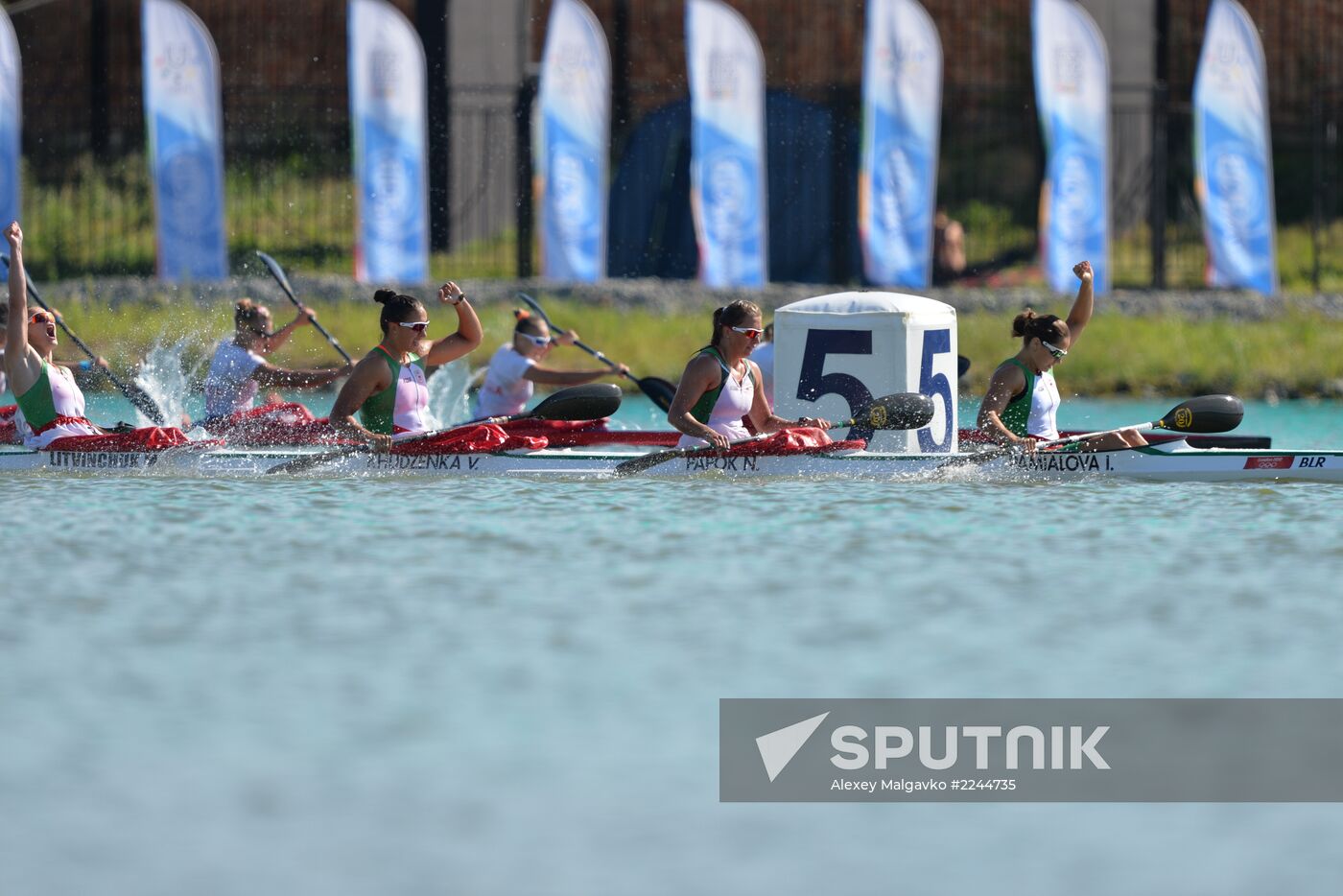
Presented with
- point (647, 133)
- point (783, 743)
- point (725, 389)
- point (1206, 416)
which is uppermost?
point (647, 133)

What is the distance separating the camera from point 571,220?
A: 24.7 m

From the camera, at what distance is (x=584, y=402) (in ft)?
47.2

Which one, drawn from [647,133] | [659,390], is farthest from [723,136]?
[659,390]

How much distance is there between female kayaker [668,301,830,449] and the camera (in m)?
13.2

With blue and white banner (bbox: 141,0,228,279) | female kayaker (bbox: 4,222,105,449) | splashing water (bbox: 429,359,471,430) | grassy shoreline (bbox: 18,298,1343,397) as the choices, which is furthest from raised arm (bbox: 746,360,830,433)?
blue and white banner (bbox: 141,0,228,279)

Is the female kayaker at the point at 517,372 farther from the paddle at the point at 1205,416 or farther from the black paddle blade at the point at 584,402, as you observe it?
the paddle at the point at 1205,416

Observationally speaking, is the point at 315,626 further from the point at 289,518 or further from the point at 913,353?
the point at 913,353

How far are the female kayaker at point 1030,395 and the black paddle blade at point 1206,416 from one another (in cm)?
36

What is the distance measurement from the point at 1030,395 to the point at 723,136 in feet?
36.6

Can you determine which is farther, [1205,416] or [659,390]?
[659,390]

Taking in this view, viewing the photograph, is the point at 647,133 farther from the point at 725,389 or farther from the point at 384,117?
the point at 725,389

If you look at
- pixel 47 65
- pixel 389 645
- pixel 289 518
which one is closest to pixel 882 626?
pixel 389 645

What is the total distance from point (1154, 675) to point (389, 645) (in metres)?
2.92

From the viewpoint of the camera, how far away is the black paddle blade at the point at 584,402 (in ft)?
47.2
